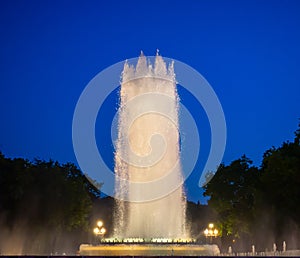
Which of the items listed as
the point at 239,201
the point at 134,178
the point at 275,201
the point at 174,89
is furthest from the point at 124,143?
the point at 239,201

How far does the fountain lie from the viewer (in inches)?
1542

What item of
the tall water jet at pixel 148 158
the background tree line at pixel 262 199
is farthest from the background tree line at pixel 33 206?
the background tree line at pixel 262 199

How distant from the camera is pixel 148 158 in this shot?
40.9 m

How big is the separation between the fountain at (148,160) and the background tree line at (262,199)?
8.92m

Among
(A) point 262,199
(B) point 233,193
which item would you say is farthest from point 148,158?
(B) point 233,193

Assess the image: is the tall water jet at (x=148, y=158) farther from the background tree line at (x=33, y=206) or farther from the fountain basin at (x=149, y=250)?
the background tree line at (x=33, y=206)

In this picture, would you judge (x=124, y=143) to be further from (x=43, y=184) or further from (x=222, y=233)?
(x=222, y=233)

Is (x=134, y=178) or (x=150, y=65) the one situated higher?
(x=150, y=65)

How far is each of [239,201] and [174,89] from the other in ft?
76.9

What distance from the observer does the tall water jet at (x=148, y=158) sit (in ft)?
129

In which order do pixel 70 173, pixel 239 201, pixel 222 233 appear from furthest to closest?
1. pixel 70 173
2. pixel 222 233
3. pixel 239 201

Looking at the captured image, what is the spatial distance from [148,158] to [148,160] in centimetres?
18

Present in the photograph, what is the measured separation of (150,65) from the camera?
44.2 metres

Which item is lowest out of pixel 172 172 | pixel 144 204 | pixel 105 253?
pixel 105 253
